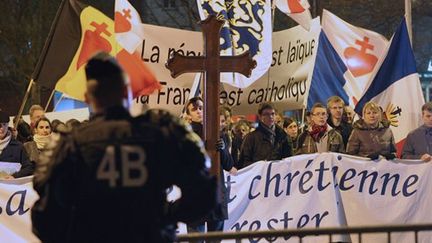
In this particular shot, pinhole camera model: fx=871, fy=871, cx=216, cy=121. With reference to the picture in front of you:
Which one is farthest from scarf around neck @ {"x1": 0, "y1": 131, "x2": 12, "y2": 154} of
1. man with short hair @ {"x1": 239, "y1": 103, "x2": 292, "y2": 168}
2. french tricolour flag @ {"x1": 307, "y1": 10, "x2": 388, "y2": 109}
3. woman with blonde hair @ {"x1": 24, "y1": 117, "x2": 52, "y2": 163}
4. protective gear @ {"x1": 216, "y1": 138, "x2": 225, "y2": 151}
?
french tricolour flag @ {"x1": 307, "y1": 10, "x2": 388, "y2": 109}

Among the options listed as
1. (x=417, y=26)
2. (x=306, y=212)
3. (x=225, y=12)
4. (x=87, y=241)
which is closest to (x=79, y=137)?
(x=87, y=241)

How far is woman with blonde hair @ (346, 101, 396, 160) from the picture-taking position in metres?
9.23

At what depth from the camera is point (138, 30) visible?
11469 millimetres

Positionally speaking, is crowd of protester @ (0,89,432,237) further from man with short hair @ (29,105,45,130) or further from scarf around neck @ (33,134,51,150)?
man with short hair @ (29,105,45,130)

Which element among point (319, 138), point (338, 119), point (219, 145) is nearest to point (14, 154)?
point (219, 145)

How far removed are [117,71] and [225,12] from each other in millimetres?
7846

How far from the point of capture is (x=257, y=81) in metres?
12.1

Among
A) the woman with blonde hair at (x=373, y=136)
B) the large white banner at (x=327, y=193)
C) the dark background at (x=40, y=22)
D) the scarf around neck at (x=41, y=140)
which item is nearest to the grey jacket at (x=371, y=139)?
the woman with blonde hair at (x=373, y=136)

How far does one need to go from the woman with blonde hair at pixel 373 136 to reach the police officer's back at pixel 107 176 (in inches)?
241

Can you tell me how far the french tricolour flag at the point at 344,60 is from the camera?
1248 cm

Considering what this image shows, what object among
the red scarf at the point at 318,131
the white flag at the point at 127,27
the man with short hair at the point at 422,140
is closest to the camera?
the man with short hair at the point at 422,140

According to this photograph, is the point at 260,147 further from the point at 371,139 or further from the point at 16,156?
the point at 16,156

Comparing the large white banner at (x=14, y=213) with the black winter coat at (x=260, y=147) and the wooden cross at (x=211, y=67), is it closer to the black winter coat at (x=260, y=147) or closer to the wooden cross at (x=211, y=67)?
the wooden cross at (x=211, y=67)

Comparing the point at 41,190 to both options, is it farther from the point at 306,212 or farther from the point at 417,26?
the point at 417,26
